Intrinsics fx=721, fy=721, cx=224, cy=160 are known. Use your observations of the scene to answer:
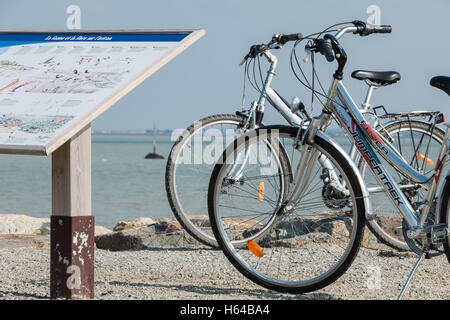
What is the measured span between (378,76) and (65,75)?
160 cm

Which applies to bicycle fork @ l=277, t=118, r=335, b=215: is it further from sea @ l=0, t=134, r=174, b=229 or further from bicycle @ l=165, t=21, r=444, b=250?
sea @ l=0, t=134, r=174, b=229

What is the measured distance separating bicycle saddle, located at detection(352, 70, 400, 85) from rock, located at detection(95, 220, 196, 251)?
215 centimetres

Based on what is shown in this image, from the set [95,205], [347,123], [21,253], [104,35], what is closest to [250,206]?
[347,123]

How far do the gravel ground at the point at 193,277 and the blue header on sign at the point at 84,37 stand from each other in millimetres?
1322

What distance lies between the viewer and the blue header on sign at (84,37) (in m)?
3.68

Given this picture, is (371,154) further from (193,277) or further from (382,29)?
(193,277)

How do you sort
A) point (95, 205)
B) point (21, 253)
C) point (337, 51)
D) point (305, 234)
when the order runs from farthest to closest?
1. point (95, 205)
2. point (305, 234)
3. point (21, 253)
4. point (337, 51)

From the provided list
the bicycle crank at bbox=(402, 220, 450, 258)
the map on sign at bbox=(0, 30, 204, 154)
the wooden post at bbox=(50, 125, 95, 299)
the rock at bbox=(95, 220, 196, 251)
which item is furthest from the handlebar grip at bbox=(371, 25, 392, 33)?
the rock at bbox=(95, 220, 196, 251)

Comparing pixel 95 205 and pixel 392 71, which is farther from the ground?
pixel 392 71

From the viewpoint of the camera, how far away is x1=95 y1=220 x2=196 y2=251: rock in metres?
5.46

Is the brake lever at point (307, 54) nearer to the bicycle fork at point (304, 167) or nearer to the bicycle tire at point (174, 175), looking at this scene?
the bicycle fork at point (304, 167)
